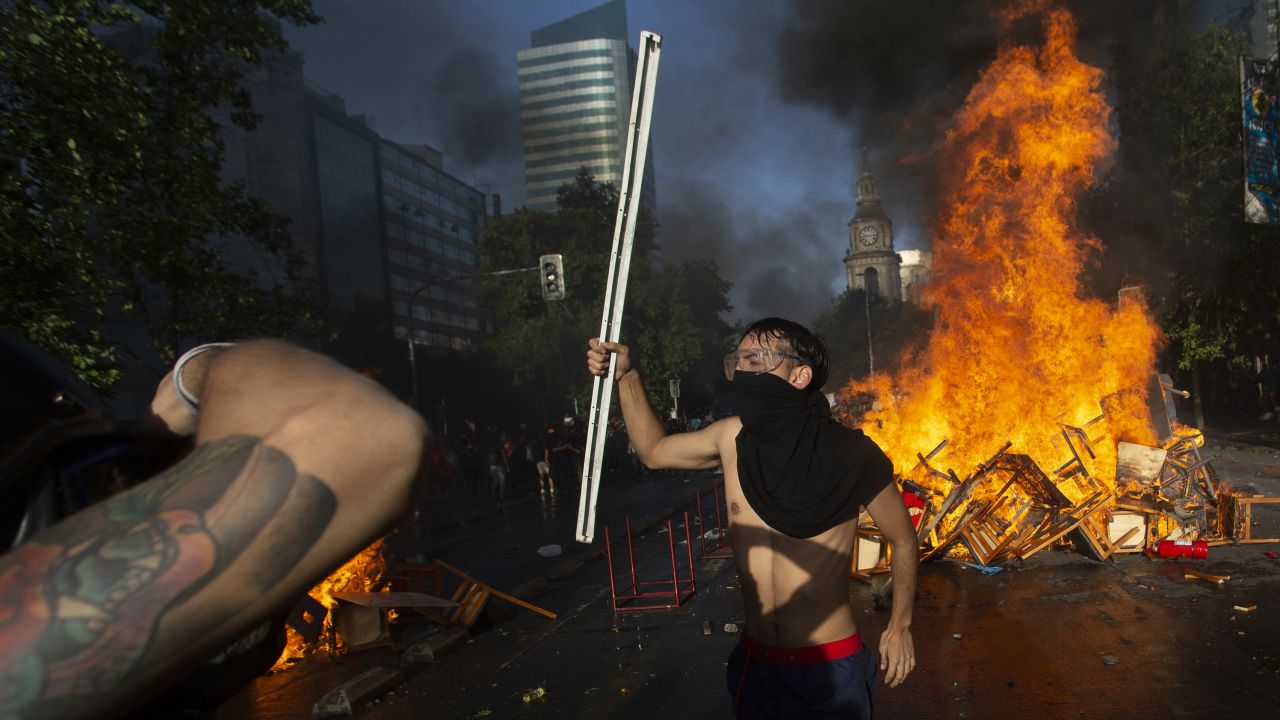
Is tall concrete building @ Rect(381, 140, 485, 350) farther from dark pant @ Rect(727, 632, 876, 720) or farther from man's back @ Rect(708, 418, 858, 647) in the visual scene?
dark pant @ Rect(727, 632, 876, 720)

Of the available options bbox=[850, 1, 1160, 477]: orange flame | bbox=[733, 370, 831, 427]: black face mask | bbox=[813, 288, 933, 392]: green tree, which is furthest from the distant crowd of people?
bbox=[813, 288, 933, 392]: green tree

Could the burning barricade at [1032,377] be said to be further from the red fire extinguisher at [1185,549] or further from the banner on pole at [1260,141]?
the banner on pole at [1260,141]

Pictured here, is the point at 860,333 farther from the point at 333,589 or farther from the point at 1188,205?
the point at 333,589

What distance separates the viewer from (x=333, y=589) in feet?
25.0

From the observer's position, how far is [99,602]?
0.70 m

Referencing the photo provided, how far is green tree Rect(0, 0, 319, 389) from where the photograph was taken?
21.0 ft

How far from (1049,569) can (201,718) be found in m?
9.38

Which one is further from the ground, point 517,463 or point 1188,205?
point 1188,205

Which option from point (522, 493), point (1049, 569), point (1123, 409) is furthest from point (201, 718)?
point (522, 493)

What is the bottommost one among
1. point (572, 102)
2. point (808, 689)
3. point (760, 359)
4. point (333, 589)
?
point (333, 589)

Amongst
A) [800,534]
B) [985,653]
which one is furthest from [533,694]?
[800,534]

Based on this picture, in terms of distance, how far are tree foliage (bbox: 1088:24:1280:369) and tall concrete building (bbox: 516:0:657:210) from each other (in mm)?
93366

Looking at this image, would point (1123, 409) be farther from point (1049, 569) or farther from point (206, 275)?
point (206, 275)

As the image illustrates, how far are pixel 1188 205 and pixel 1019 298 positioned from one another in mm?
10337
